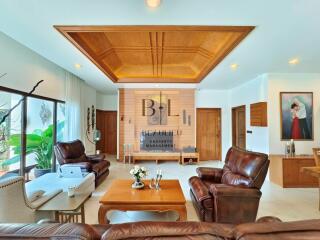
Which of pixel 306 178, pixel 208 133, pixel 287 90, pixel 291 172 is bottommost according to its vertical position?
pixel 306 178

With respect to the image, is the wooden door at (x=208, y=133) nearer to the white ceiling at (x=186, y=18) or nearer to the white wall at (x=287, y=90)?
the white wall at (x=287, y=90)

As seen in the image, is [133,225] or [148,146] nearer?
[133,225]

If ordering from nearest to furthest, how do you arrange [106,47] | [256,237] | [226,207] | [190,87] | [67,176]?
[256,237]
[226,207]
[67,176]
[106,47]
[190,87]

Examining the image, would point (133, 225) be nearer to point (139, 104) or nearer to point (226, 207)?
point (226, 207)

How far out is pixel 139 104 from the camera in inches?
288

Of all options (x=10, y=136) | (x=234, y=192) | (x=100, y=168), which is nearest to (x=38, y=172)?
(x=10, y=136)

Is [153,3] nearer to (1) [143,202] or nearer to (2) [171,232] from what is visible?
(2) [171,232]

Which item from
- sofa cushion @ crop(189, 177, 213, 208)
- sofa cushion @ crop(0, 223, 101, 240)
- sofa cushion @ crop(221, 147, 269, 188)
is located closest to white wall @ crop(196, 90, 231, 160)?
sofa cushion @ crop(221, 147, 269, 188)

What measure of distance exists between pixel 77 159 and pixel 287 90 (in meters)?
5.27

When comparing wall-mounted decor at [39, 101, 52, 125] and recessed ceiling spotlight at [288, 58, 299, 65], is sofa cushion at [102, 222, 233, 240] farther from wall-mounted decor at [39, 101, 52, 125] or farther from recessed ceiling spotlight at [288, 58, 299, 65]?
wall-mounted decor at [39, 101, 52, 125]

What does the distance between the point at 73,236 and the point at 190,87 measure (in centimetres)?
658

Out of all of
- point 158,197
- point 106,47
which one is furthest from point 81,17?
point 158,197

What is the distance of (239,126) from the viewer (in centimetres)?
695

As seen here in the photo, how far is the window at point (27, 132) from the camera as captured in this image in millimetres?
3632
